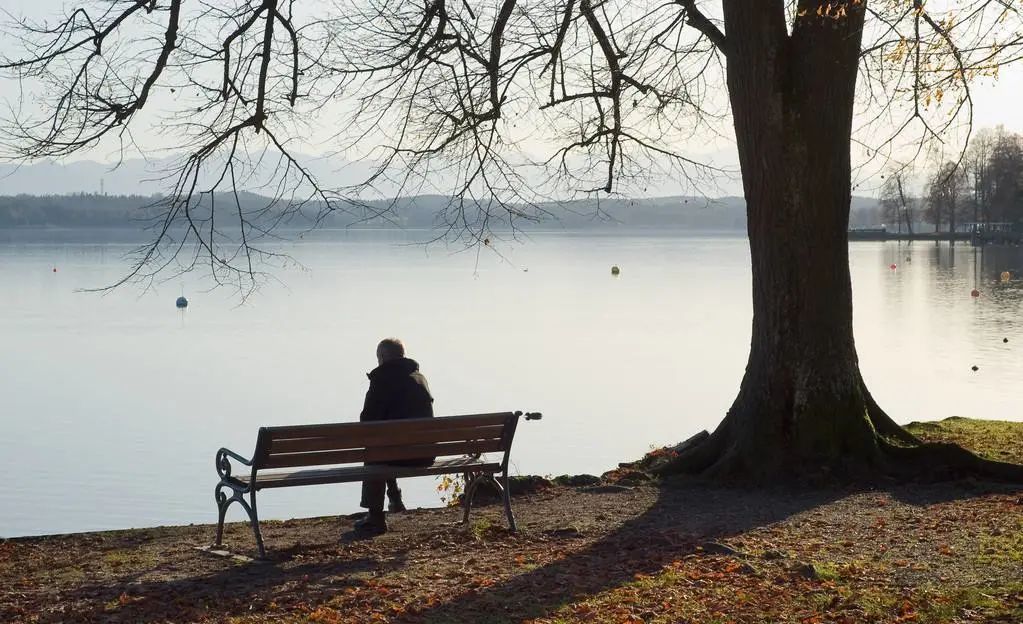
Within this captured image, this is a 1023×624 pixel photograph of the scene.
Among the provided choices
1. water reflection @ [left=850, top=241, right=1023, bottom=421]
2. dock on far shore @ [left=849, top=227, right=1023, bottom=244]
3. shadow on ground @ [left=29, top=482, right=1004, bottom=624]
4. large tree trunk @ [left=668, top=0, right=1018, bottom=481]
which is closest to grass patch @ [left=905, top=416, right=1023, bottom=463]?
large tree trunk @ [left=668, top=0, right=1018, bottom=481]

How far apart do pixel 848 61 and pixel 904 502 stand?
3.82 meters

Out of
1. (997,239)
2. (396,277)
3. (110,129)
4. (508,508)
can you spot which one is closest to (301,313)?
(396,277)

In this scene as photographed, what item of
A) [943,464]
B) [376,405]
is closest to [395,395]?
[376,405]

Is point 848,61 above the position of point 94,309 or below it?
above

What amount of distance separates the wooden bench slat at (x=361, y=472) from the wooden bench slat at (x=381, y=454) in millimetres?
86

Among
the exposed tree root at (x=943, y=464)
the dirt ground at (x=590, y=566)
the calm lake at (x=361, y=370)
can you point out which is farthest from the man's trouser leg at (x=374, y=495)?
the calm lake at (x=361, y=370)

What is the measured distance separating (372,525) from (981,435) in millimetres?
7061

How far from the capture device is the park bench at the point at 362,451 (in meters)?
7.74

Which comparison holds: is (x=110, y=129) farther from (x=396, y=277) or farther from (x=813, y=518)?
(x=396, y=277)

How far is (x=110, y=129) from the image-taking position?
36.5 feet

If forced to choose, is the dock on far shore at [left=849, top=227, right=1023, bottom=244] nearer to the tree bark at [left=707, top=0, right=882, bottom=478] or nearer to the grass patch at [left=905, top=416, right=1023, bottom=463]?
the grass patch at [left=905, top=416, right=1023, bottom=463]

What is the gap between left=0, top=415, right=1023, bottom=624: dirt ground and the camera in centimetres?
610

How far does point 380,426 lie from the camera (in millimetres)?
8102

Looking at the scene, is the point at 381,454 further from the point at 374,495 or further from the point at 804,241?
the point at 804,241
